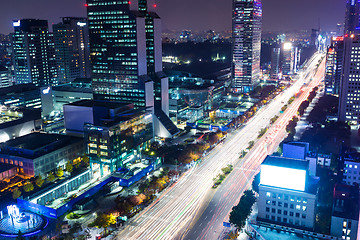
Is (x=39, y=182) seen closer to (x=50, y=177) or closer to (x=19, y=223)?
(x=50, y=177)

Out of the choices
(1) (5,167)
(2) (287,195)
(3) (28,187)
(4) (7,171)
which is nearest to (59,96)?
(1) (5,167)

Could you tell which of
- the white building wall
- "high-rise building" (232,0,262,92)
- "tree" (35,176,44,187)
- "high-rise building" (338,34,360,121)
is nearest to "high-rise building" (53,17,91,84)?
"high-rise building" (232,0,262,92)

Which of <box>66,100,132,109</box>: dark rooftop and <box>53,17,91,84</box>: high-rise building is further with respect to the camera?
<box>53,17,91,84</box>: high-rise building

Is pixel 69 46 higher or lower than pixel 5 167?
higher

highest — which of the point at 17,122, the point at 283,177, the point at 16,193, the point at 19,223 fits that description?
the point at 17,122

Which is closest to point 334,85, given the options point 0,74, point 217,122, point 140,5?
point 217,122

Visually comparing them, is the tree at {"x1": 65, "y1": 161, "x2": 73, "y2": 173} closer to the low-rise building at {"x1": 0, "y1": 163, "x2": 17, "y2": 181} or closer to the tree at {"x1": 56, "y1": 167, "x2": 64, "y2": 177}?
the tree at {"x1": 56, "y1": 167, "x2": 64, "y2": 177}
